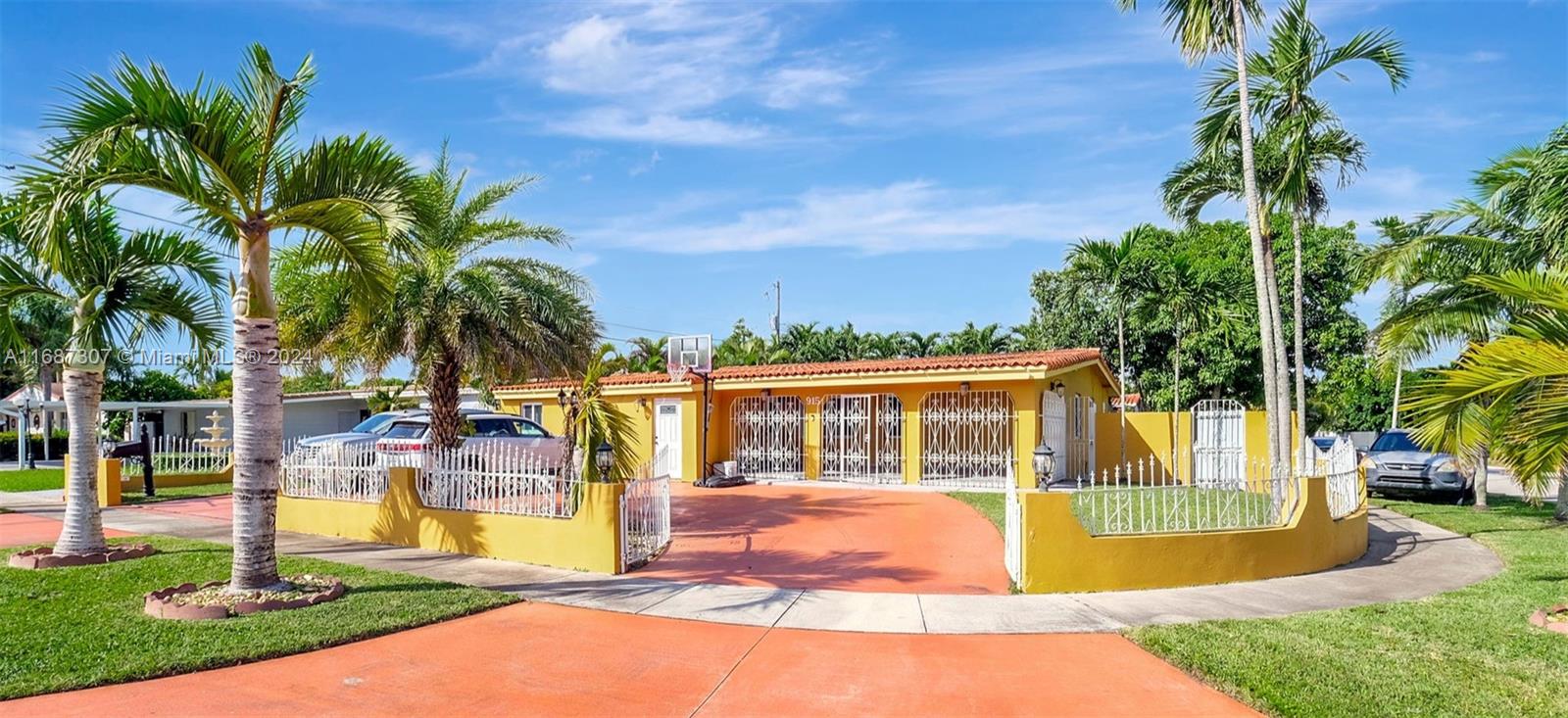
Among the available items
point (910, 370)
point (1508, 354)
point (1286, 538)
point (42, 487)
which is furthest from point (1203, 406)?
point (42, 487)

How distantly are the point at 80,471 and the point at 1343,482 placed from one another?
14248mm

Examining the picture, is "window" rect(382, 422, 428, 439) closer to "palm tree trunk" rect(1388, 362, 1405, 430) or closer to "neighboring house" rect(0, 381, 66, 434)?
Answer: "neighboring house" rect(0, 381, 66, 434)

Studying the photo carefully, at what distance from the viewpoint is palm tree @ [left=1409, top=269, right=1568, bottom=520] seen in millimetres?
6840

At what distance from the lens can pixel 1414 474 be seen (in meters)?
17.7

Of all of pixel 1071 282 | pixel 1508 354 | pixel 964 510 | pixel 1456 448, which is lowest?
pixel 964 510

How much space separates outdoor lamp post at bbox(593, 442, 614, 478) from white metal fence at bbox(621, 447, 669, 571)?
0.38 metres

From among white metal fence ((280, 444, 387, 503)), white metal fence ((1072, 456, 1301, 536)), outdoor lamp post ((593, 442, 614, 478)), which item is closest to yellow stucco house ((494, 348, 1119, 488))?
white metal fence ((280, 444, 387, 503))

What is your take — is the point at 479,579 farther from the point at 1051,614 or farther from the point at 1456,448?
the point at 1456,448

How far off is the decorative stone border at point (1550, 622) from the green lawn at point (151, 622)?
825 cm

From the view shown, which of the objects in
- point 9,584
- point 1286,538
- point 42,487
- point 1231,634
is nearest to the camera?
point 1231,634

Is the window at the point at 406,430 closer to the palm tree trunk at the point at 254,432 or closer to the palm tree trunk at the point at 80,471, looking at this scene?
the palm tree trunk at the point at 80,471

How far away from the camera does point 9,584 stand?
8.03 meters

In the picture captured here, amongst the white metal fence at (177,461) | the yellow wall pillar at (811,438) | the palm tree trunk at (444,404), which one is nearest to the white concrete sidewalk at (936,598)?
the palm tree trunk at (444,404)

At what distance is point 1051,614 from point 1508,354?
13.3 feet
